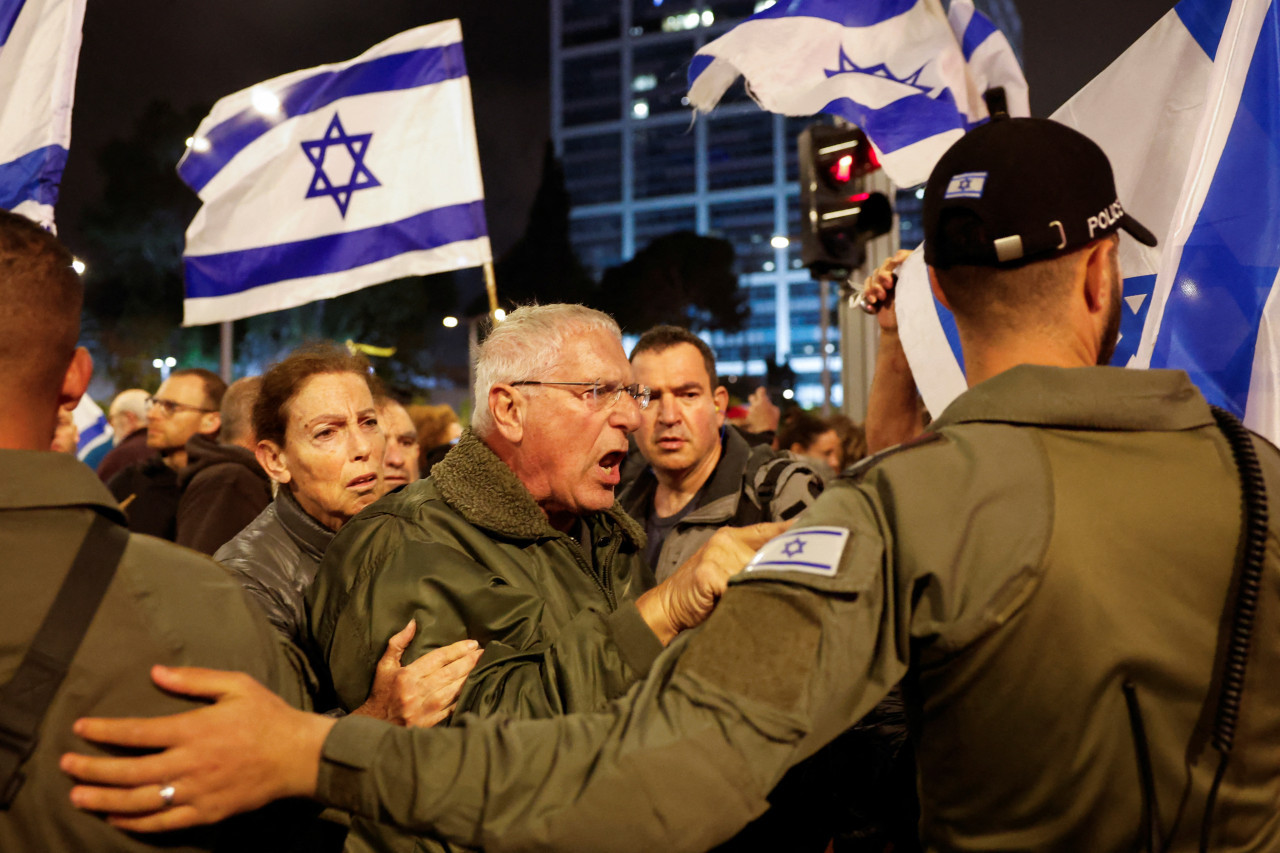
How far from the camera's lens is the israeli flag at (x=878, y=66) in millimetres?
4746

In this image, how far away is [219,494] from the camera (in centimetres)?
450

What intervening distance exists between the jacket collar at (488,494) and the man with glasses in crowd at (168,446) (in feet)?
12.0

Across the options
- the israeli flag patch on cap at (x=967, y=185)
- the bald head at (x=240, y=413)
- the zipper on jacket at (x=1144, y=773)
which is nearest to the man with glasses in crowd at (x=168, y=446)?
the bald head at (x=240, y=413)

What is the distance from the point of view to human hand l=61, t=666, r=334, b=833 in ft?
4.49

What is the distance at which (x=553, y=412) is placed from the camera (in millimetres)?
2879

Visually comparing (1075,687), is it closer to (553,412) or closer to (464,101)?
(553,412)

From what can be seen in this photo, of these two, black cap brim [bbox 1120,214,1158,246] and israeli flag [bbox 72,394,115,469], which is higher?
black cap brim [bbox 1120,214,1158,246]

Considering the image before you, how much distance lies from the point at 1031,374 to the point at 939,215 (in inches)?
13.3

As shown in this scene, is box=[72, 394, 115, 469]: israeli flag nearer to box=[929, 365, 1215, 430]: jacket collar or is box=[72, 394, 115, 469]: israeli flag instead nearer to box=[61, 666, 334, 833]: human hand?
box=[61, 666, 334, 833]: human hand

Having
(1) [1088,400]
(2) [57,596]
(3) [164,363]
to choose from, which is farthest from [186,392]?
(3) [164,363]

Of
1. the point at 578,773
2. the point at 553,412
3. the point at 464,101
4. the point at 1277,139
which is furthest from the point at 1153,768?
the point at 464,101

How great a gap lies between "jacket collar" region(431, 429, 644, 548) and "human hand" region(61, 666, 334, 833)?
1.14 meters

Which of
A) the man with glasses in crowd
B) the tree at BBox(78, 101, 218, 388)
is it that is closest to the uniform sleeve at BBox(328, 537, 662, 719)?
the man with glasses in crowd

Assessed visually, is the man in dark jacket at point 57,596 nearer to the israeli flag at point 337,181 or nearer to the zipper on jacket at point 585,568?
the zipper on jacket at point 585,568
